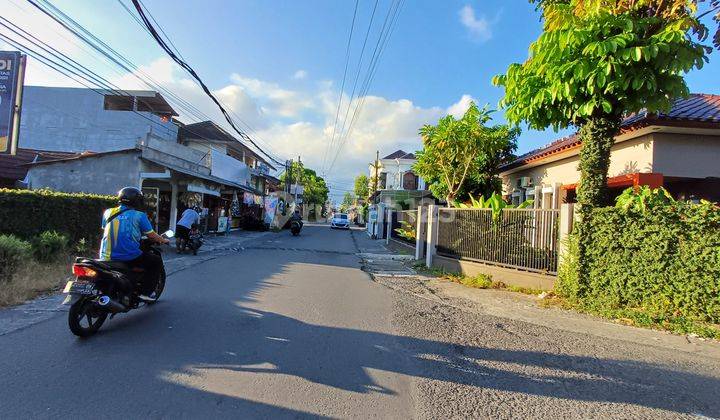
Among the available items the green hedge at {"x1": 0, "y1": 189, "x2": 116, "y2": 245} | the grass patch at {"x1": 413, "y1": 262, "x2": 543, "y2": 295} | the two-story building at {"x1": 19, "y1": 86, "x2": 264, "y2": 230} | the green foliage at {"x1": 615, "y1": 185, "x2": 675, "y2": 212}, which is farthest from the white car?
the green foliage at {"x1": 615, "y1": 185, "x2": 675, "y2": 212}

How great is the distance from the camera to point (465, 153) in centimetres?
1470

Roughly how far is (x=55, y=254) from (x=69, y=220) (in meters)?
1.58

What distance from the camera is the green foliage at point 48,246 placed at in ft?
29.7

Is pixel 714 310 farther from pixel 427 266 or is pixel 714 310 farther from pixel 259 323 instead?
pixel 427 266

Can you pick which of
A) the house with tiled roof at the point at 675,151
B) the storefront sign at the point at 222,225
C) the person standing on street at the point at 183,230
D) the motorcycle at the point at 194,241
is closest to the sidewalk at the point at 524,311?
the house with tiled roof at the point at 675,151

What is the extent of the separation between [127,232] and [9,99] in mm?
8499

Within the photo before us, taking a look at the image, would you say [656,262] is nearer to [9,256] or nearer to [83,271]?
[83,271]

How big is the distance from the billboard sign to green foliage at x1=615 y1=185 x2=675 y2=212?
13.9 metres

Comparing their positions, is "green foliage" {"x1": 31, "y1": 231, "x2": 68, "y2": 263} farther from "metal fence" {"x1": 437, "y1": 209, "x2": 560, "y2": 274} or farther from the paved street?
"metal fence" {"x1": 437, "y1": 209, "x2": 560, "y2": 274}

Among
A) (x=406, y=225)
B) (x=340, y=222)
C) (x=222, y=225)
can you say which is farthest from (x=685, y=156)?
(x=340, y=222)

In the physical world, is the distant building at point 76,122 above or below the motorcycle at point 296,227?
above

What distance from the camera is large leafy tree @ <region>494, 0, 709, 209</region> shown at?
6.80 meters

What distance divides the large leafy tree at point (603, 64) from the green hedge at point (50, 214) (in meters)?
10.7

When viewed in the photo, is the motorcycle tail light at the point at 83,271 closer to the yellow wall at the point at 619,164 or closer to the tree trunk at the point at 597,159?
the tree trunk at the point at 597,159
